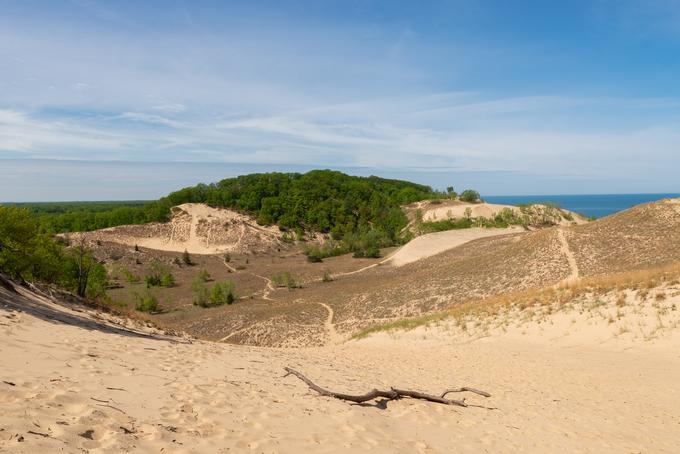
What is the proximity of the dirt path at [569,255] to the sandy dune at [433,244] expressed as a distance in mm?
14726

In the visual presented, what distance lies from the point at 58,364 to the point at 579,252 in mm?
29878

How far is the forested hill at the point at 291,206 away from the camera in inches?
3125

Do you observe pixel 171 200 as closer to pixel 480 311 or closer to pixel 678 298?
pixel 480 311

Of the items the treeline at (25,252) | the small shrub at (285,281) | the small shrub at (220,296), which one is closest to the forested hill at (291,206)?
the small shrub at (285,281)

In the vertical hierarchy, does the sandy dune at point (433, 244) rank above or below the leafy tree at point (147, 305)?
above

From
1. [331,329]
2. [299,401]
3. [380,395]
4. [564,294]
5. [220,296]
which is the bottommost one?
[220,296]

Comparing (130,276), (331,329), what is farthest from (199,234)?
(331,329)

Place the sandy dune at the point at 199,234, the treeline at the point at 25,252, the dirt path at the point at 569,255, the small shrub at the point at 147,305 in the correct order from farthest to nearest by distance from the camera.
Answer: the sandy dune at the point at 199,234
the small shrub at the point at 147,305
the dirt path at the point at 569,255
the treeline at the point at 25,252

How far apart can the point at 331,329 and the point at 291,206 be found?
64303 millimetres

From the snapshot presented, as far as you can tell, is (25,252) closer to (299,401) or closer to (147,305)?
(147,305)

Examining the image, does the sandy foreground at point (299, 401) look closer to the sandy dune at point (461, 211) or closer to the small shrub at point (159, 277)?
the small shrub at point (159, 277)

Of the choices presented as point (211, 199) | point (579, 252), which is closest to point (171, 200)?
point (211, 199)

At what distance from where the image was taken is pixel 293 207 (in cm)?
8812

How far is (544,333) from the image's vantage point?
53.4ft
